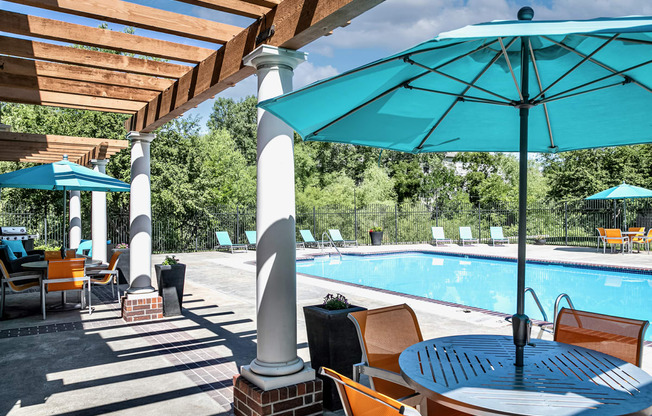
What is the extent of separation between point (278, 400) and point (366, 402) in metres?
1.66

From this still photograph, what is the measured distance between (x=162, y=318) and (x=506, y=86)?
18.4 feet

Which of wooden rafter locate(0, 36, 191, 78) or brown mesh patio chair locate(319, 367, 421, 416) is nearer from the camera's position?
brown mesh patio chair locate(319, 367, 421, 416)

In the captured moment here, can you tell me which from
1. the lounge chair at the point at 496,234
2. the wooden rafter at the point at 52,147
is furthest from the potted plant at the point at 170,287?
the lounge chair at the point at 496,234

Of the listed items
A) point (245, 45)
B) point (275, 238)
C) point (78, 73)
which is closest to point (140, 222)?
point (78, 73)

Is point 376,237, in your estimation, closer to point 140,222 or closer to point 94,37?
point 140,222

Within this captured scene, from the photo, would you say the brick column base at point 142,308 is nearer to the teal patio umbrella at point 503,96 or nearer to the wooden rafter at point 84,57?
the wooden rafter at point 84,57

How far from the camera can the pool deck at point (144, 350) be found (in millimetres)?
3771

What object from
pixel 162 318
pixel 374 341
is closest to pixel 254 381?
pixel 374 341

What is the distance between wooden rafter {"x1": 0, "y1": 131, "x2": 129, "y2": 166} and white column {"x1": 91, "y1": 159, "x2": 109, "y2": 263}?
11.1 inches

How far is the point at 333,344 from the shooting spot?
352 cm

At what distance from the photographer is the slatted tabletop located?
1942 mm

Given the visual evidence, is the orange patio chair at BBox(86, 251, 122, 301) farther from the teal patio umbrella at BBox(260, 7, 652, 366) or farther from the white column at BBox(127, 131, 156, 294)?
the teal patio umbrella at BBox(260, 7, 652, 366)

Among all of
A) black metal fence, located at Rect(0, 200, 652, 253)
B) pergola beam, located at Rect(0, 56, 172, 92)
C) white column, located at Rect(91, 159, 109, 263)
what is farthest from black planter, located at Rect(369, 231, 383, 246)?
pergola beam, located at Rect(0, 56, 172, 92)

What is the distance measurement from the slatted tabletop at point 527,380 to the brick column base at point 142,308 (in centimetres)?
492
